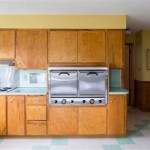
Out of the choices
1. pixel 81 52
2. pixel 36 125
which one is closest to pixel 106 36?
pixel 81 52

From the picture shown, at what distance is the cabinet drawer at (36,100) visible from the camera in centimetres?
433

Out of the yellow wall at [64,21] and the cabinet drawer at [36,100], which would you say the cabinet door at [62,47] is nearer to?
the yellow wall at [64,21]

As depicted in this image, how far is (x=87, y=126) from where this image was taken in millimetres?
4348

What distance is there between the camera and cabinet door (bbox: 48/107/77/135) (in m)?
4.34

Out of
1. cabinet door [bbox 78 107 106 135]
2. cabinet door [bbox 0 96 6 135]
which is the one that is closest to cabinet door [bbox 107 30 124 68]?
cabinet door [bbox 78 107 106 135]

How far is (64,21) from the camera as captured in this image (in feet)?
14.9

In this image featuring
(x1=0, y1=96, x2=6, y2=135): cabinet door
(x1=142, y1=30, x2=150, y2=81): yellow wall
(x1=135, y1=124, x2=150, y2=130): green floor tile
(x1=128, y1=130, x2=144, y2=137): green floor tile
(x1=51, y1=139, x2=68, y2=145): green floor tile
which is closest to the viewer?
(x1=51, y1=139, x2=68, y2=145): green floor tile

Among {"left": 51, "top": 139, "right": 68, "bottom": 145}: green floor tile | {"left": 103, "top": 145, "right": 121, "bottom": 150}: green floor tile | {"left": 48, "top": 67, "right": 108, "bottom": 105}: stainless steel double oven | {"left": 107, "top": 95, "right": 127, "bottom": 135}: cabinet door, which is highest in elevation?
{"left": 48, "top": 67, "right": 108, "bottom": 105}: stainless steel double oven

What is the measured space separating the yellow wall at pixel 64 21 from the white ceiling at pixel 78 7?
0.13 m

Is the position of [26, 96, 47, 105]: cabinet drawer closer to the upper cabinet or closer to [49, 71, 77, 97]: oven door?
[49, 71, 77, 97]: oven door

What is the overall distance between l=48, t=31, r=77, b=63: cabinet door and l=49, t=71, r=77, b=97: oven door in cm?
33

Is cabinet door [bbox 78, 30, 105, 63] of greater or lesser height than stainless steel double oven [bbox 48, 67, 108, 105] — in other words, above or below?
above

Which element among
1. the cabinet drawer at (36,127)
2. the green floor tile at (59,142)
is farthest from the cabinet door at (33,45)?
the green floor tile at (59,142)

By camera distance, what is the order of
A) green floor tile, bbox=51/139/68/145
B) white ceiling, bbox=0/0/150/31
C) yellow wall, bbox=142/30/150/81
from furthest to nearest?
yellow wall, bbox=142/30/150/81 → green floor tile, bbox=51/139/68/145 → white ceiling, bbox=0/0/150/31
